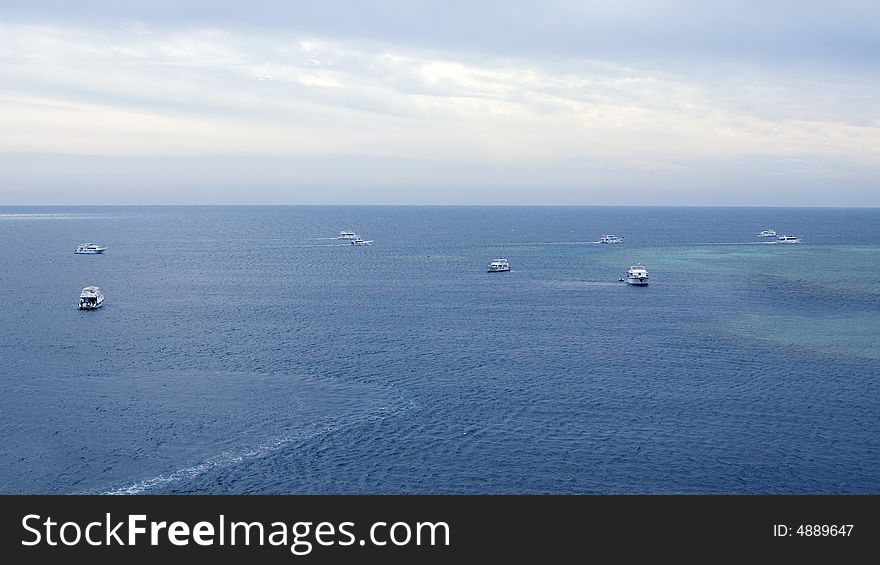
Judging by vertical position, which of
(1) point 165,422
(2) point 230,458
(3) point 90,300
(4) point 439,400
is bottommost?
(2) point 230,458

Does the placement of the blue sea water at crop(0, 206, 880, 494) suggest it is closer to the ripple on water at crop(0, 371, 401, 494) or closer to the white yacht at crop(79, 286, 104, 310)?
the ripple on water at crop(0, 371, 401, 494)

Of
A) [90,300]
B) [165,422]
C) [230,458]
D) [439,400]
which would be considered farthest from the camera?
[90,300]

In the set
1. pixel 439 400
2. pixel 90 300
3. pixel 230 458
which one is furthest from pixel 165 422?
pixel 90 300

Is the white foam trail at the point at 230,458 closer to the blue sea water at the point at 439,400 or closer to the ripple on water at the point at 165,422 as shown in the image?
the ripple on water at the point at 165,422

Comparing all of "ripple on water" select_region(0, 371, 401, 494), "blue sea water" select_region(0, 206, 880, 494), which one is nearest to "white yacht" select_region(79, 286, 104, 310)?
"blue sea water" select_region(0, 206, 880, 494)

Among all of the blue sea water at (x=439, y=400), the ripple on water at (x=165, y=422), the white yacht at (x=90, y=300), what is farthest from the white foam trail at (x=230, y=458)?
the white yacht at (x=90, y=300)

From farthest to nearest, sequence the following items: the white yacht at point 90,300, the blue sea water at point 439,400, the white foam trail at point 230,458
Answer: the white yacht at point 90,300
the blue sea water at point 439,400
the white foam trail at point 230,458

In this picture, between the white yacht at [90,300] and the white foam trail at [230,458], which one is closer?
the white foam trail at [230,458]

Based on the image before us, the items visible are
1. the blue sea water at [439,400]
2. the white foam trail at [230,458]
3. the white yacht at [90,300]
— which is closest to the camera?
the white foam trail at [230,458]

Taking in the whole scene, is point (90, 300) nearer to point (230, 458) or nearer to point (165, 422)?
point (165, 422)

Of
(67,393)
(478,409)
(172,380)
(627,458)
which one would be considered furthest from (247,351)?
(627,458)

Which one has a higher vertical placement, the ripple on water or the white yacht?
the white yacht

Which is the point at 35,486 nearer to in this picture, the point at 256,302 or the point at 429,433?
the point at 429,433
